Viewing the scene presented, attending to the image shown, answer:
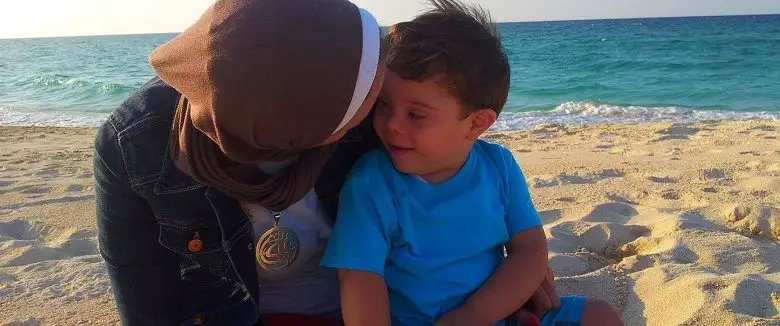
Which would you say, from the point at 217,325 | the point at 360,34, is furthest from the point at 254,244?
the point at 360,34

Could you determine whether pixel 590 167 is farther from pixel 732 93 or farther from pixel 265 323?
pixel 732 93

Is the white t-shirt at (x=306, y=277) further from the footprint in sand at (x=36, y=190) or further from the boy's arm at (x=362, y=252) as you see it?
the footprint in sand at (x=36, y=190)

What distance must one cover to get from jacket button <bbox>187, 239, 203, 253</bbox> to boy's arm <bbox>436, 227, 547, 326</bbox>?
60 centimetres

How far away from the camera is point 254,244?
62.7 inches

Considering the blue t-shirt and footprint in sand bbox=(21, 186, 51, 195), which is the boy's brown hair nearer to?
the blue t-shirt

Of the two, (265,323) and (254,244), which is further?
(265,323)

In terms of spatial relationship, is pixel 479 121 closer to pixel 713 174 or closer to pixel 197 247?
pixel 197 247

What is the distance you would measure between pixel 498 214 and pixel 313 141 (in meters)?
0.71

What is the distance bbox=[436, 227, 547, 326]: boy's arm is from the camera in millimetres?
1655

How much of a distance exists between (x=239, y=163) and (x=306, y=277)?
534mm

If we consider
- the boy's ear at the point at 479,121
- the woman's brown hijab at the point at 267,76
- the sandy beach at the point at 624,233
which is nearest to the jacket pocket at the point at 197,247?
the woman's brown hijab at the point at 267,76

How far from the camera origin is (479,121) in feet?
5.78

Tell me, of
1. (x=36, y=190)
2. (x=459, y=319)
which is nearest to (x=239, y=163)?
(x=459, y=319)

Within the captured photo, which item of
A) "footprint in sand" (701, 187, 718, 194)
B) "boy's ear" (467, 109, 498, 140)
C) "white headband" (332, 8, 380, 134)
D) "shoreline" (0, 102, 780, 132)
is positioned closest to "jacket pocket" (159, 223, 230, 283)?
"white headband" (332, 8, 380, 134)
